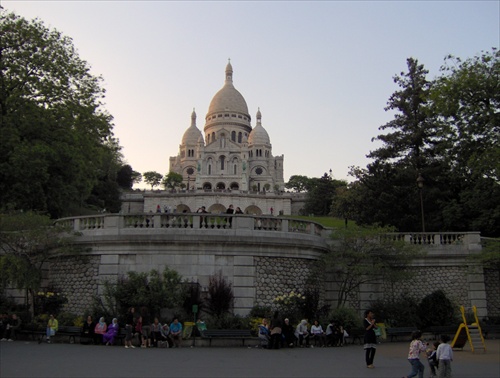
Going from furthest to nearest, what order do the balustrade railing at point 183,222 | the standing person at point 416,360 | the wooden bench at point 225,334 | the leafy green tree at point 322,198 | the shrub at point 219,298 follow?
the leafy green tree at point 322,198 → the balustrade railing at point 183,222 → the shrub at point 219,298 → the wooden bench at point 225,334 → the standing person at point 416,360

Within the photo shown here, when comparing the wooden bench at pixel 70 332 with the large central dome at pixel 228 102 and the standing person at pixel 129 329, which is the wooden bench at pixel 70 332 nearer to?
the standing person at pixel 129 329

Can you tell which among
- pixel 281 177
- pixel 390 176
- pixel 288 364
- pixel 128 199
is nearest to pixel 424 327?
pixel 288 364

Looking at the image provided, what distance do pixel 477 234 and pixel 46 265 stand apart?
772 inches

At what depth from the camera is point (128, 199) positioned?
10844 cm

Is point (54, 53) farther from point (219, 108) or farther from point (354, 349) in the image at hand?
point (219, 108)

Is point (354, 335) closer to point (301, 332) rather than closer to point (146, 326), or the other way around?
point (301, 332)

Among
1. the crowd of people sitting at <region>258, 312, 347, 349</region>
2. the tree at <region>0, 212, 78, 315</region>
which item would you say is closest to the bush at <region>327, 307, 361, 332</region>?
the crowd of people sitting at <region>258, 312, 347, 349</region>

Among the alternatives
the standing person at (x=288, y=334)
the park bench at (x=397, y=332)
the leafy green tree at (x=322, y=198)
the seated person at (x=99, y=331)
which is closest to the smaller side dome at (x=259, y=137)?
the leafy green tree at (x=322, y=198)

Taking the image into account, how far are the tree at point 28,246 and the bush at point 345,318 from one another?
33.9 ft

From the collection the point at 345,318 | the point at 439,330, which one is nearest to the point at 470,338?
the point at 345,318

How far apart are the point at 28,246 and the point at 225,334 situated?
8.92 meters

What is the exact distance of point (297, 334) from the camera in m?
20.2

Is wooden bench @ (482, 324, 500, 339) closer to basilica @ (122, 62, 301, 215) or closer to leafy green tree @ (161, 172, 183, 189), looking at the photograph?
basilica @ (122, 62, 301, 215)

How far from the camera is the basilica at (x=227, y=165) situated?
108438 millimetres
